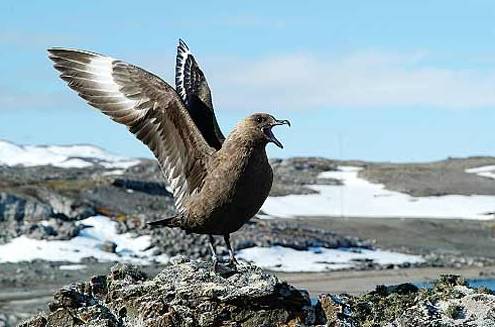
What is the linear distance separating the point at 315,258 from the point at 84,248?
349 inches

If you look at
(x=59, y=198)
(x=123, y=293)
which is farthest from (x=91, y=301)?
(x=59, y=198)

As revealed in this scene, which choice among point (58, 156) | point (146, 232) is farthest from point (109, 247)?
point (58, 156)

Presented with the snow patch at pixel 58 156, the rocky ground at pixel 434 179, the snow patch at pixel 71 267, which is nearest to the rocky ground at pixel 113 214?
the snow patch at pixel 71 267

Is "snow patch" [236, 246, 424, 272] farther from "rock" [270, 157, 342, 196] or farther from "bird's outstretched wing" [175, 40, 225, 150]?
"rock" [270, 157, 342, 196]

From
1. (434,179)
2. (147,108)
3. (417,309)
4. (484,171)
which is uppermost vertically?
(484,171)

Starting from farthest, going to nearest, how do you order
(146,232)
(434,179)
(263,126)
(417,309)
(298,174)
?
(298,174) → (434,179) → (146,232) → (417,309) → (263,126)

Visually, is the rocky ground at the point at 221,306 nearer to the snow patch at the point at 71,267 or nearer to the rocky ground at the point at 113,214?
the snow patch at the point at 71,267

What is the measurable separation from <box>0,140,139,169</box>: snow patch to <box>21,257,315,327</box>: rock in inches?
4242

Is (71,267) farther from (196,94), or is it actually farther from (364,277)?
(196,94)

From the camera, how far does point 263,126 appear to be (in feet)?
29.0

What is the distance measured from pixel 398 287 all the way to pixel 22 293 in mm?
19613

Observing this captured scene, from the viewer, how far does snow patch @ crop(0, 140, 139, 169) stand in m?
124

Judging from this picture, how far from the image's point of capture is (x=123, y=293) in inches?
368

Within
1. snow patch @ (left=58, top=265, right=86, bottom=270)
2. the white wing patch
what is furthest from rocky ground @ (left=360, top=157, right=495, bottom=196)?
the white wing patch
